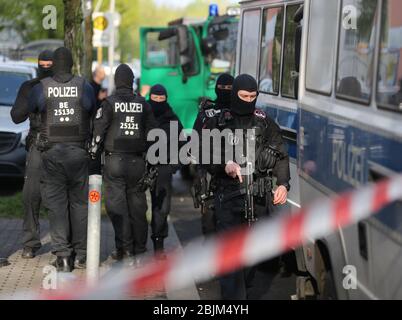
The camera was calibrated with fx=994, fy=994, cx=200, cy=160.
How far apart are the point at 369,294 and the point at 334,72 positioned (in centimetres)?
170

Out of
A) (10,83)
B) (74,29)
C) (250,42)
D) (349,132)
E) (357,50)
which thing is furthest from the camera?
(10,83)

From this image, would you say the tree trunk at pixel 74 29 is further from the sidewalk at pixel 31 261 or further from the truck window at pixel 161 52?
the truck window at pixel 161 52

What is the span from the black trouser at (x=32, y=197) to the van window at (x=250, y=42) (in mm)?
2739

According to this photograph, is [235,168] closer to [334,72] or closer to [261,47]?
[334,72]

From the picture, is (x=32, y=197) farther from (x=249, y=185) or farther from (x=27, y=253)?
(x=249, y=185)

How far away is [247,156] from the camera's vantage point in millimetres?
7184

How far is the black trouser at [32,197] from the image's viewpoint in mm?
9500

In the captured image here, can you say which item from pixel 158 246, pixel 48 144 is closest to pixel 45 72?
pixel 48 144

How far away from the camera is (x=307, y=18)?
770 cm

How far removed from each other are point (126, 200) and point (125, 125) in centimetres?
74

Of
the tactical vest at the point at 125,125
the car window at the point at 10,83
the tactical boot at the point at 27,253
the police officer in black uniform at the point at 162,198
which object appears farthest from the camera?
the car window at the point at 10,83

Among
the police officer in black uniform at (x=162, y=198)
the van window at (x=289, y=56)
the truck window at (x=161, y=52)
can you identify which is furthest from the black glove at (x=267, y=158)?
the truck window at (x=161, y=52)

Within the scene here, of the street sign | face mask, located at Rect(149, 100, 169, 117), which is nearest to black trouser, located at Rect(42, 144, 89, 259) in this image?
face mask, located at Rect(149, 100, 169, 117)
